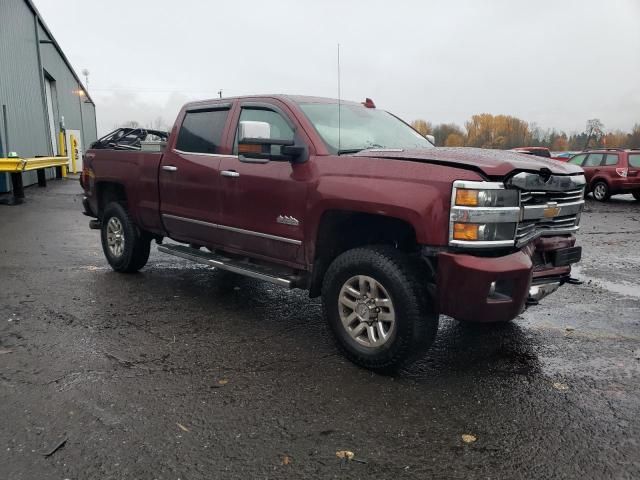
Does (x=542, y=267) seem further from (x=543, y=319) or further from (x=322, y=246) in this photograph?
(x=322, y=246)

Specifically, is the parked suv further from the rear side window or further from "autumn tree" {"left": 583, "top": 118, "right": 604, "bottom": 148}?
"autumn tree" {"left": 583, "top": 118, "right": 604, "bottom": 148}

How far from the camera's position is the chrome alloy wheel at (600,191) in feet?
57.5

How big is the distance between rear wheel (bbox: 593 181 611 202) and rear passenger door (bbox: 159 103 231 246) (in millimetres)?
16096

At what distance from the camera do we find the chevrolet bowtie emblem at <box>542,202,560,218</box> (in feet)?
12.0

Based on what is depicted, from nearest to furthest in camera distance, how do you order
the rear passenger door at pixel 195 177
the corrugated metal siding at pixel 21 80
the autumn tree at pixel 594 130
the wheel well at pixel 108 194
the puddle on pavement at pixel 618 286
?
the rear passenger door at pixel 195 177 → the puddle on pavement at pixel 618 286 → the wheel well at pixel 108 194 → the corrugated metal siding at pixel 21 80 → the autumn tree at pixel 594 130

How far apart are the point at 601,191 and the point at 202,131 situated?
16319 millimetres

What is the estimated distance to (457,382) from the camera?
3594 mm

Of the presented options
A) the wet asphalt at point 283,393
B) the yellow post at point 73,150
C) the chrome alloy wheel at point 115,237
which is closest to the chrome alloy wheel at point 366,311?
the wet asphalt at point 283,393

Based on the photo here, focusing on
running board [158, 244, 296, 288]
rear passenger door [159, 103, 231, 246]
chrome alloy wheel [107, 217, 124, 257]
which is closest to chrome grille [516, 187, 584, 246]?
running board [158, 244, 296, 288]

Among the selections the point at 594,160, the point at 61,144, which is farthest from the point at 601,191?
the point at 61,144

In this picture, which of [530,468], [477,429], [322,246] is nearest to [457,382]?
[477,429]

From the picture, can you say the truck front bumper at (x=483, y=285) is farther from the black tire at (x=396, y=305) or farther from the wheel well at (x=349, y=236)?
the wheel well at (x=349, y=236)

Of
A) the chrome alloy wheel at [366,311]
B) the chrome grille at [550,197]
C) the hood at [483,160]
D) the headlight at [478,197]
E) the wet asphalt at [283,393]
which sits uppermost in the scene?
the hood at [483,160]

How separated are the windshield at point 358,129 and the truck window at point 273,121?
0.21 meters
